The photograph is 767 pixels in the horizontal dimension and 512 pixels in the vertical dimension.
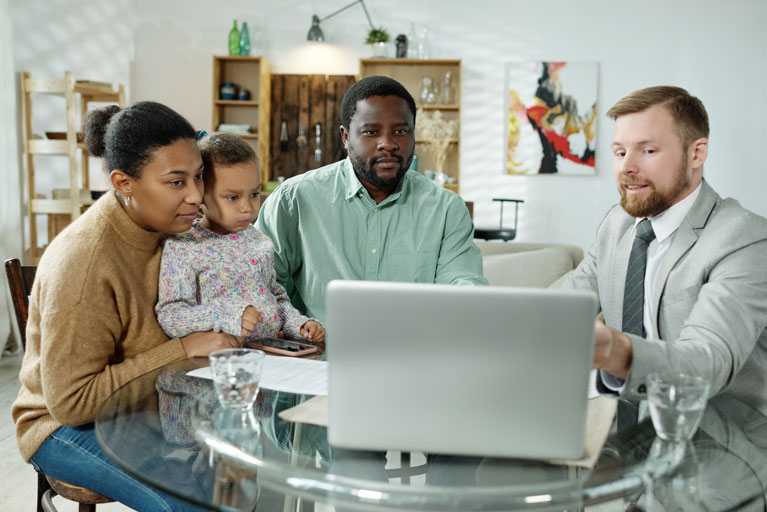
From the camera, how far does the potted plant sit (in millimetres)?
6047

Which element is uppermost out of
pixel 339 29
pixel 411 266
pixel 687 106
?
pixel 339 29

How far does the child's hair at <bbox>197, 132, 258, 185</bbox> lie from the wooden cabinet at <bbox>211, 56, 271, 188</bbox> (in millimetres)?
4731

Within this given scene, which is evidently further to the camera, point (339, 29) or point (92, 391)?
point (339, 29)

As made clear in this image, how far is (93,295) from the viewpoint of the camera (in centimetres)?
122

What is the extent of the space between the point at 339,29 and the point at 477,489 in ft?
20.0

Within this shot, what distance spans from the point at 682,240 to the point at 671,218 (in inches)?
3.6

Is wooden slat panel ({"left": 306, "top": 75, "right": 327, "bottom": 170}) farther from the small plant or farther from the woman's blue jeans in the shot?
the woman's blue jeans

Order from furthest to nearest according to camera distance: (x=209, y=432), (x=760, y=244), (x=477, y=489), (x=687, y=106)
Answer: (x=687, y=106), (x=760, y=244), (x=209, y=432), (x=477, y=489)

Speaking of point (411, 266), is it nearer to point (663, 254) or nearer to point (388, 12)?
point (663, 254)

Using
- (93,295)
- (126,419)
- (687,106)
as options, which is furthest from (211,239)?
(687,106)

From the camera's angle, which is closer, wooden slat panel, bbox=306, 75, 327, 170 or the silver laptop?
the silver laptop

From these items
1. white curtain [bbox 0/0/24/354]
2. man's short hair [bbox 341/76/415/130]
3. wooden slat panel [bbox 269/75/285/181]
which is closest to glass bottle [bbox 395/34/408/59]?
wooden slat panel [bbox 269/75/285/181]

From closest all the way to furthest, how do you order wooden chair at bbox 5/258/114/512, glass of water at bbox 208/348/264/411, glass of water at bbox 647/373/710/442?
glass of water at bbox 647/373/710/442
glass of water at bbox 208/348/264/411
wooden chair at bbox 5/258/114/512

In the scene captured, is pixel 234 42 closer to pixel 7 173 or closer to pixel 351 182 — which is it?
pixel 7 173
